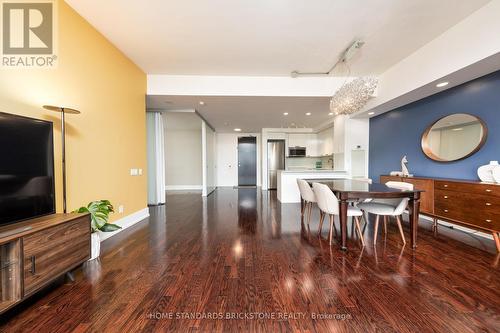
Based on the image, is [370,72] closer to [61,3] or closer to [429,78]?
[429,78]

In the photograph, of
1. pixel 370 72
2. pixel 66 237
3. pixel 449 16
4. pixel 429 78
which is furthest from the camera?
pixel 370 72

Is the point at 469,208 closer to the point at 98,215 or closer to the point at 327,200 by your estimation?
the point at 327,200

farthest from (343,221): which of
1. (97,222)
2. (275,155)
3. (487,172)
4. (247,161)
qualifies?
(247,161)

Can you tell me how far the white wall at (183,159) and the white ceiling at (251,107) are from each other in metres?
1.99

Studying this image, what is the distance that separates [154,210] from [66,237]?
2.90 meters

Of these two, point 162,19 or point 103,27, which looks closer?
point 162,19

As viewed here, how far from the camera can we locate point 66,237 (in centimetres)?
162

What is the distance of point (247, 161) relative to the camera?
27.9ft

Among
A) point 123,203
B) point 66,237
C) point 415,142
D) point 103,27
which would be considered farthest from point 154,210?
point 415,142

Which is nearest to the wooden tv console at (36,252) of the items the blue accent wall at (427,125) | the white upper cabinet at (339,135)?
the blue accent wall at (427,125)

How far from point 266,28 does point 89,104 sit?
100 inches

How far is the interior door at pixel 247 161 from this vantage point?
8516 mm

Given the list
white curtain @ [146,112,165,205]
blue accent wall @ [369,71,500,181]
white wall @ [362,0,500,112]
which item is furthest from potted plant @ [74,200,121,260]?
blue accent wall @ [369,71,500,181]

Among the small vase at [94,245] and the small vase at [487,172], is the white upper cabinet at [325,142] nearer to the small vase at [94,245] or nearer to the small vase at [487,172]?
the small vase at [487,172]
